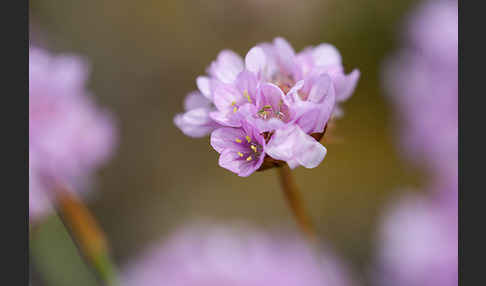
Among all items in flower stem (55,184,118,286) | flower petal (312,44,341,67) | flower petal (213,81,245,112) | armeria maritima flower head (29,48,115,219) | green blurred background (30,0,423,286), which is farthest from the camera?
green blurred background (30,0,423,286)

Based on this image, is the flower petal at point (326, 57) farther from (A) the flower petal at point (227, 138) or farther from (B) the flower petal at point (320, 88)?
(A) the flower petal at point (227, 138)

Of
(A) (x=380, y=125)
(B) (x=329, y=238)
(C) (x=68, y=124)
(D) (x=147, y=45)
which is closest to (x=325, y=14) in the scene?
(A) (x=380, y=125)

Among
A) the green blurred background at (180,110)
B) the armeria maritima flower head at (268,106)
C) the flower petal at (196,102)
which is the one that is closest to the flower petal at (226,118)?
the armeria maritima flower head at (268,106)

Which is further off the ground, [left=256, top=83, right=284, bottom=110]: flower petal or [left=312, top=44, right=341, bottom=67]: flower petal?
[left=312, top=44, right=341, bottom=67]: flower petal

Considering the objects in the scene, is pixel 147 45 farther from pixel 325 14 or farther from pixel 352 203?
pixel 352 203

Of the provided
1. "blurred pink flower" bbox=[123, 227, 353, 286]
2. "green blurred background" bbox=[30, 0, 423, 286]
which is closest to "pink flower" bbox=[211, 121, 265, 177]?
"blurred pink flower" bbox=[123, 227, 353, 286]

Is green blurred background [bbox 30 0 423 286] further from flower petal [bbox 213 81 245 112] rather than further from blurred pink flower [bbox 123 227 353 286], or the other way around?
flower petal [bbox 213 81 245 112]
